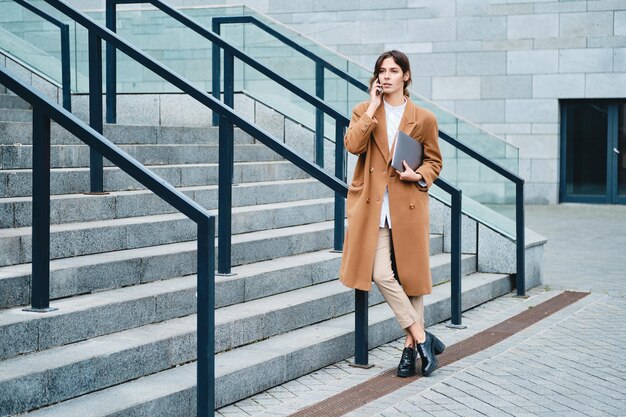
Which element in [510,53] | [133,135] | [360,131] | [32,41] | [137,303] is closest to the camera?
[137,303]

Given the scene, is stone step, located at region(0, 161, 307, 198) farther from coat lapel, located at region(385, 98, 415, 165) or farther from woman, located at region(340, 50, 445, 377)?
coat lapel, located at region(385, 98, 415, 165)

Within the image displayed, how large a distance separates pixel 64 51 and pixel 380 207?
4.44 meters

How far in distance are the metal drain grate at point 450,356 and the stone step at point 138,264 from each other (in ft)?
4.57

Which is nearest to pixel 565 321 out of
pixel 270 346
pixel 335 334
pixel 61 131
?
pixel 335 334

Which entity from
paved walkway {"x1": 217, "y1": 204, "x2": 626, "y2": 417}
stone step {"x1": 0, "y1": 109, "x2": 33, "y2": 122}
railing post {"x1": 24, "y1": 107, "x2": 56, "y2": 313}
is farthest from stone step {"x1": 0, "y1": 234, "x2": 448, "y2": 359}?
stone step {"x1": 0, "y1": 109, "x2": 33, "y2": 122}

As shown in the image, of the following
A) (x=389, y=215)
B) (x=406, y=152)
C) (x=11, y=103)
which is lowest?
(x=389, y=215)

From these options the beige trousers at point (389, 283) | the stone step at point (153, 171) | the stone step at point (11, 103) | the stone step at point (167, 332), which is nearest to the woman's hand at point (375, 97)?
the beige trousers at point (389, 283)

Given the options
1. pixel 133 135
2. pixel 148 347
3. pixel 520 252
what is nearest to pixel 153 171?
pixel 133 135

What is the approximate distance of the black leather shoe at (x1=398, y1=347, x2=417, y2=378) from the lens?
595 cm

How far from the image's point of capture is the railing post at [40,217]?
5.02 metres

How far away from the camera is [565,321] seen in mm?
7875

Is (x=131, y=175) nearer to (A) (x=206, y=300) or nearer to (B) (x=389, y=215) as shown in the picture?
(A) (x=206, y=300)

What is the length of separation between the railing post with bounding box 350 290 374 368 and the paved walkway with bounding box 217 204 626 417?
76 millimetres

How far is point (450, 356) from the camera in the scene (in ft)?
21.6
